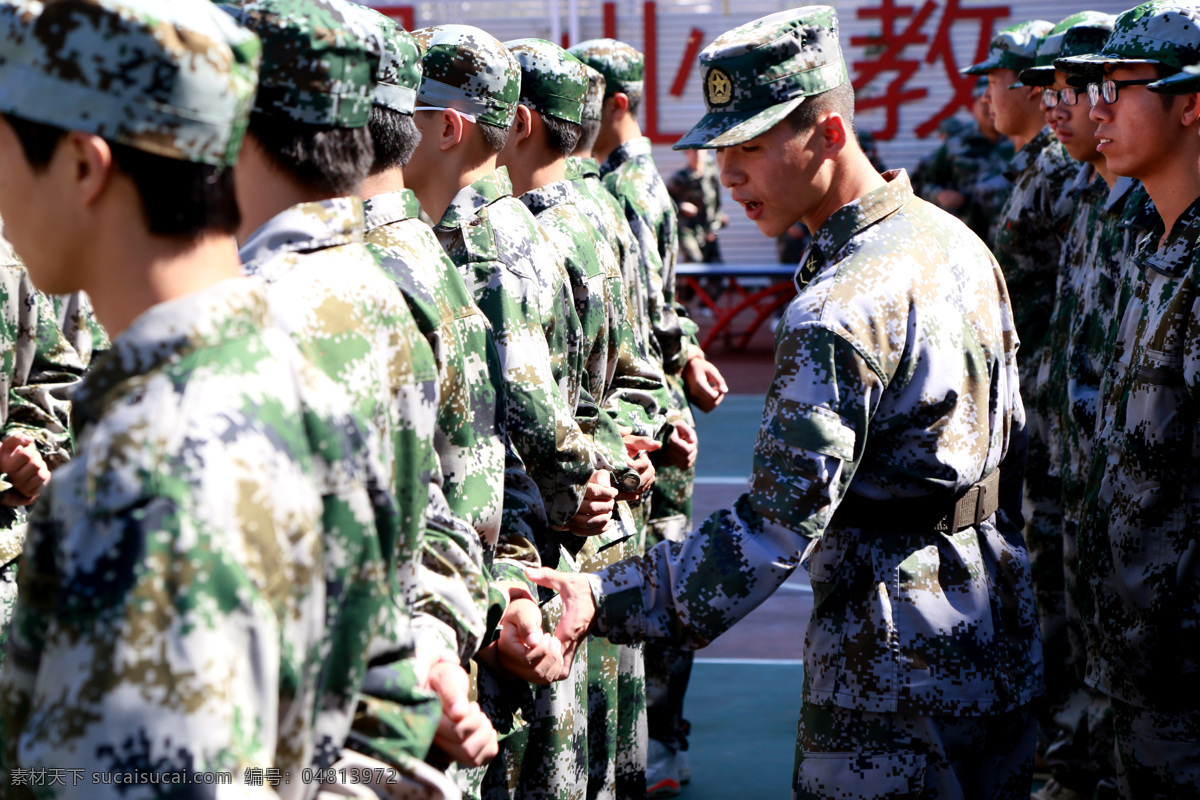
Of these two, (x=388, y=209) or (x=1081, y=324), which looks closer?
(x=388, y=209)

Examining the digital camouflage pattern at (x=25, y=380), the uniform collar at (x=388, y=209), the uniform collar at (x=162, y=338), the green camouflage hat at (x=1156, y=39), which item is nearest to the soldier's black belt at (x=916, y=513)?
the uniform collar at (x=388, y=209)

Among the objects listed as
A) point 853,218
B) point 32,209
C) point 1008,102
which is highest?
point 32,209

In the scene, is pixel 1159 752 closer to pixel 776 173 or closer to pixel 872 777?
pixel 872 777

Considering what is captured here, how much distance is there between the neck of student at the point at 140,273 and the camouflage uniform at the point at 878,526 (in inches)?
49.2

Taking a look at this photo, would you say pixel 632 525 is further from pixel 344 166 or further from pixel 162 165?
pixel 162 165

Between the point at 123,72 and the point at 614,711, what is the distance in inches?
107

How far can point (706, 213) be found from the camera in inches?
567

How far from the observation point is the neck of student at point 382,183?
7.31 ft

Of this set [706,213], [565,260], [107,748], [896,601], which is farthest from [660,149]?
[107,748]

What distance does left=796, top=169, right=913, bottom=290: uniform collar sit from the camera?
2508 mm

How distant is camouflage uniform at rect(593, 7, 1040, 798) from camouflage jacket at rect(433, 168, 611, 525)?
49 centimetres

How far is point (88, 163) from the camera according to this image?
124 centimetres

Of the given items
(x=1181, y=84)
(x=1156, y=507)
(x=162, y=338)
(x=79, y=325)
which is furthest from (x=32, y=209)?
(x=1181, y=84)

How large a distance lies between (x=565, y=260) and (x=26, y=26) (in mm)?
2359
